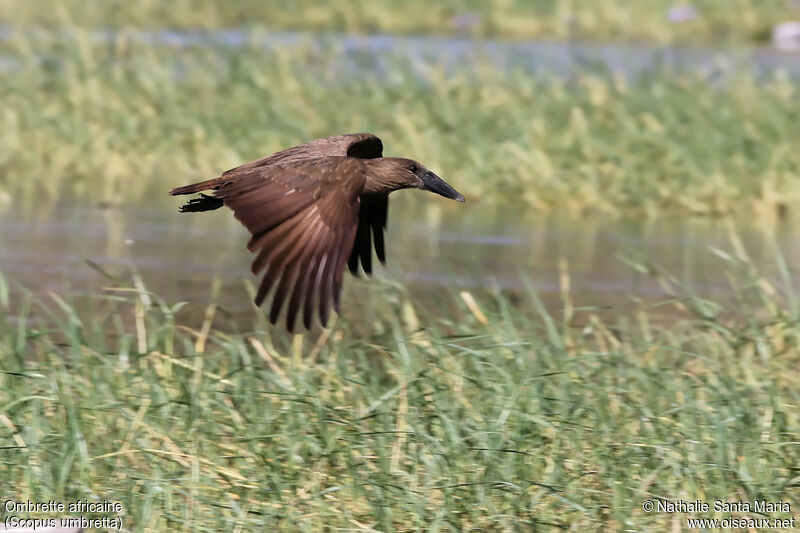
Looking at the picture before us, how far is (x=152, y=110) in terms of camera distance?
515 inches

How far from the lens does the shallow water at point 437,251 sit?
28.1 ft

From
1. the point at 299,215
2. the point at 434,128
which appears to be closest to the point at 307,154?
the point at 299,215

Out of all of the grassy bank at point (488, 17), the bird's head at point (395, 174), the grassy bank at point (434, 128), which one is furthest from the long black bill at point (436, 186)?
the grassy bank at point (488, 17)

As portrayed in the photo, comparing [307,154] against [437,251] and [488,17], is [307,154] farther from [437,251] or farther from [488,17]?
[488,17]

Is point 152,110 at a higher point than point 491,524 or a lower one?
higher

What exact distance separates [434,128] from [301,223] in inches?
303

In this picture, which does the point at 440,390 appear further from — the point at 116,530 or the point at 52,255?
the point at 52,255

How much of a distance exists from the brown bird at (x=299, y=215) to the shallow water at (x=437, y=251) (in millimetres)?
2773

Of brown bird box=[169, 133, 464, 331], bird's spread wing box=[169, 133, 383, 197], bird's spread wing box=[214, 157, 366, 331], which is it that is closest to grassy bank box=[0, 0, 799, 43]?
bird's spread wing box=[169, 133, 383, 197]

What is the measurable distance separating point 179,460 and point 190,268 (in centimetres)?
418

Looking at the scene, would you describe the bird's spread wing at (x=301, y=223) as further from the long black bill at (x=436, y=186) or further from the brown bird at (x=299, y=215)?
the long black bill at (x=436, y=186)

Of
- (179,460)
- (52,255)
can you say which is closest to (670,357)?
(179,460)

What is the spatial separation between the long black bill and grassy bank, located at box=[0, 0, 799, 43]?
17.1 m

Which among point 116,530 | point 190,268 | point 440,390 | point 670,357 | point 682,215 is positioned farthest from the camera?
point 682,215
